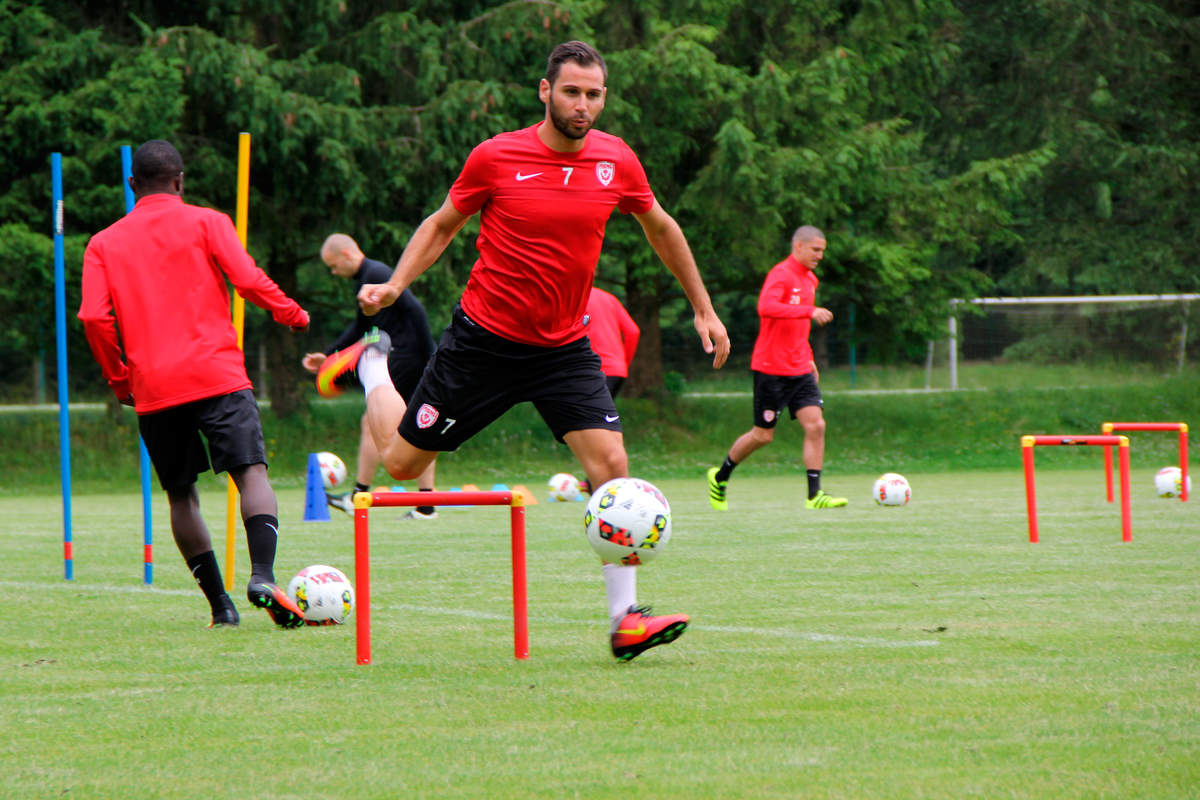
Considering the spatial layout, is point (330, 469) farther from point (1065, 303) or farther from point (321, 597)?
point (1065, 303)

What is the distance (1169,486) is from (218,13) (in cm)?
1579

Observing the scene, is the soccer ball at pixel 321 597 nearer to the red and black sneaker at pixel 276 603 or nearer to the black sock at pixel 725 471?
the red and black sneaker at pixel 276 603

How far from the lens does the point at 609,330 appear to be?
14484 millimetres

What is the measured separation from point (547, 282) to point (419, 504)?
45.4 inches

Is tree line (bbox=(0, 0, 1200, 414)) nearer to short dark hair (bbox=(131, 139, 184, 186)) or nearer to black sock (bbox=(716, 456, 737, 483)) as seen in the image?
black sock (bbox=(716, 456, 737, 483))

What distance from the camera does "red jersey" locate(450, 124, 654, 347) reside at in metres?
5.81

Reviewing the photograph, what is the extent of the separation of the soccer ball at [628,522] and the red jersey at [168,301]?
5.87 feet

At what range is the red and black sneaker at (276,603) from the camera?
627cm

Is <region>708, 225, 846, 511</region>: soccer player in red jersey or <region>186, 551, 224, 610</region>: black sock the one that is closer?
<region>186, 551, 224, 610</region>: black sock

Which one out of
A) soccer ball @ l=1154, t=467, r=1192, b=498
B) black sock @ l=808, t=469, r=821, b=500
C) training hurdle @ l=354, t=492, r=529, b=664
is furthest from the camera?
soccer ball @ l=1154, t=467, r=1192, b=498

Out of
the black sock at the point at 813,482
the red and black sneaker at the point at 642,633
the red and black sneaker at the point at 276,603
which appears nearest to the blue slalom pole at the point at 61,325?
the red and black sneaker at the point at 276,603

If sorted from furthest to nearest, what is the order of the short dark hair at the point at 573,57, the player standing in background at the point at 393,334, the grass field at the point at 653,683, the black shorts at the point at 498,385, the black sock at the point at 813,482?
the black sock at the point at 813,482 < the player standing in background at the point at 393,334 < the black shorts at the point at 498,385 < the short dark hair at the point at 573,57 < the grass field at the point at 653,683

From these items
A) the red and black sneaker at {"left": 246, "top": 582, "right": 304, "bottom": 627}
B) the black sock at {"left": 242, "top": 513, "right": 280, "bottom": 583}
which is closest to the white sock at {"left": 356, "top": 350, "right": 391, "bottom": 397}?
the black sock at {"left": 242, "top": 513, "right": 280, "bottom": 583}

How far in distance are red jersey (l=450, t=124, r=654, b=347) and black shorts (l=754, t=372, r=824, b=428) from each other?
794 cm
